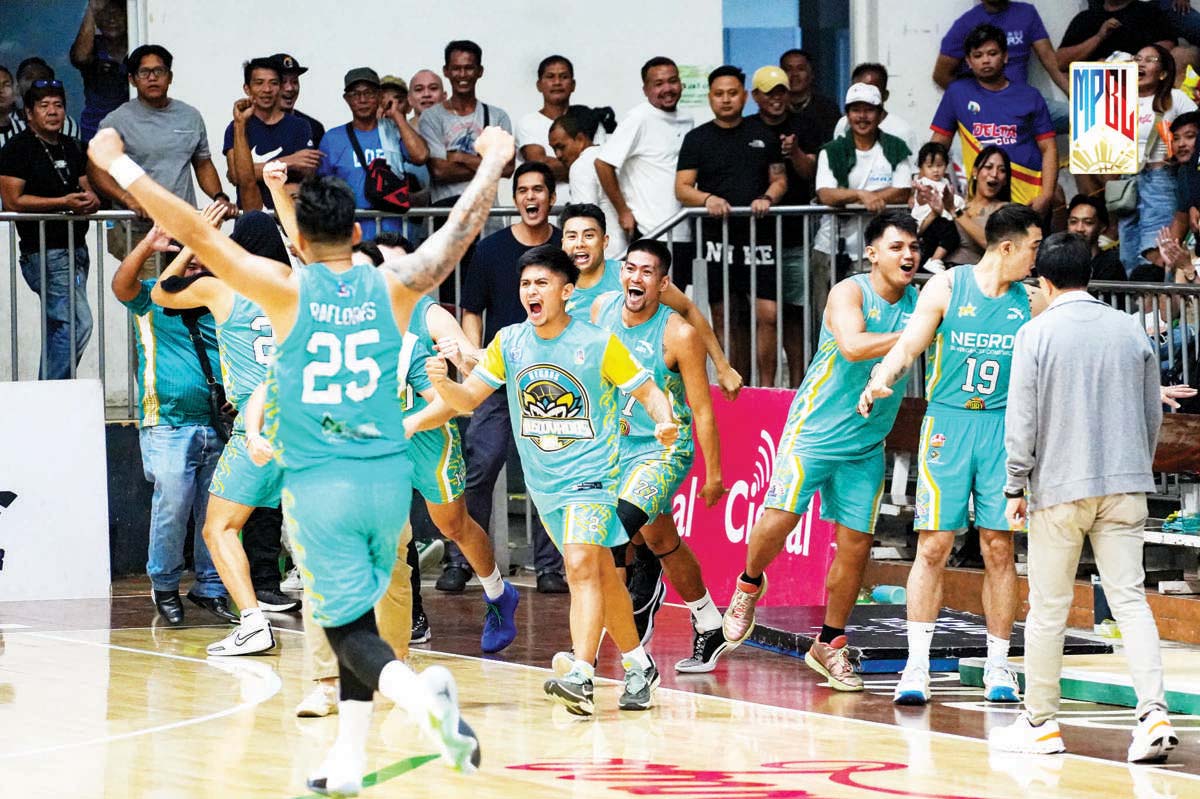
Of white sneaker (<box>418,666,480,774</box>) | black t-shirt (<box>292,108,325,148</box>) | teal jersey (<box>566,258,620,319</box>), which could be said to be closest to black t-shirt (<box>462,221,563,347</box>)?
teal jersey (<box>566,258,620,319</box>)

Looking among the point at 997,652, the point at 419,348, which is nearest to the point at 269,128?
the point at 419,348

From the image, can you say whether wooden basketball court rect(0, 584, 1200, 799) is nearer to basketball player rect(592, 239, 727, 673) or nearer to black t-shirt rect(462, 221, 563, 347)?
basketball player rect(592, 239, 727, 673)

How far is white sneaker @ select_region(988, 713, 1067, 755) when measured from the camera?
7.70 meters

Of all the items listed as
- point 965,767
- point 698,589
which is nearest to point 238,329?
point 698,589

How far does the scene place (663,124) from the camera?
45.4 feet

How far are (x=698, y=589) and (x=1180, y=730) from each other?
9.26 feet

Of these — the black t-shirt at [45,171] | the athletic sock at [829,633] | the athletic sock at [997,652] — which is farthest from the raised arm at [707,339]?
the black t-shirt at [45,171]

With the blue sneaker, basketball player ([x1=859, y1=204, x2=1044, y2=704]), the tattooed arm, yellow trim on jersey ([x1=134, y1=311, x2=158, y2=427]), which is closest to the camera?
the tattooed arm

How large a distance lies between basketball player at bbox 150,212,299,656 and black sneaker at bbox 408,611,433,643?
86 cm

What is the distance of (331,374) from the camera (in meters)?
6.54

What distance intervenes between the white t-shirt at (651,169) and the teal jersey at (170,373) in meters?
3.54

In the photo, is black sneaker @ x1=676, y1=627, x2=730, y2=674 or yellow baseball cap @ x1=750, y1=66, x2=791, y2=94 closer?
black sneaker @ x1=676, y1=627, x2=730, y2=674

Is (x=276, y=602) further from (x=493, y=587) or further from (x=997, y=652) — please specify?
(x=997, y=652)

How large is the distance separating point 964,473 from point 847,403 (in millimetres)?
898
